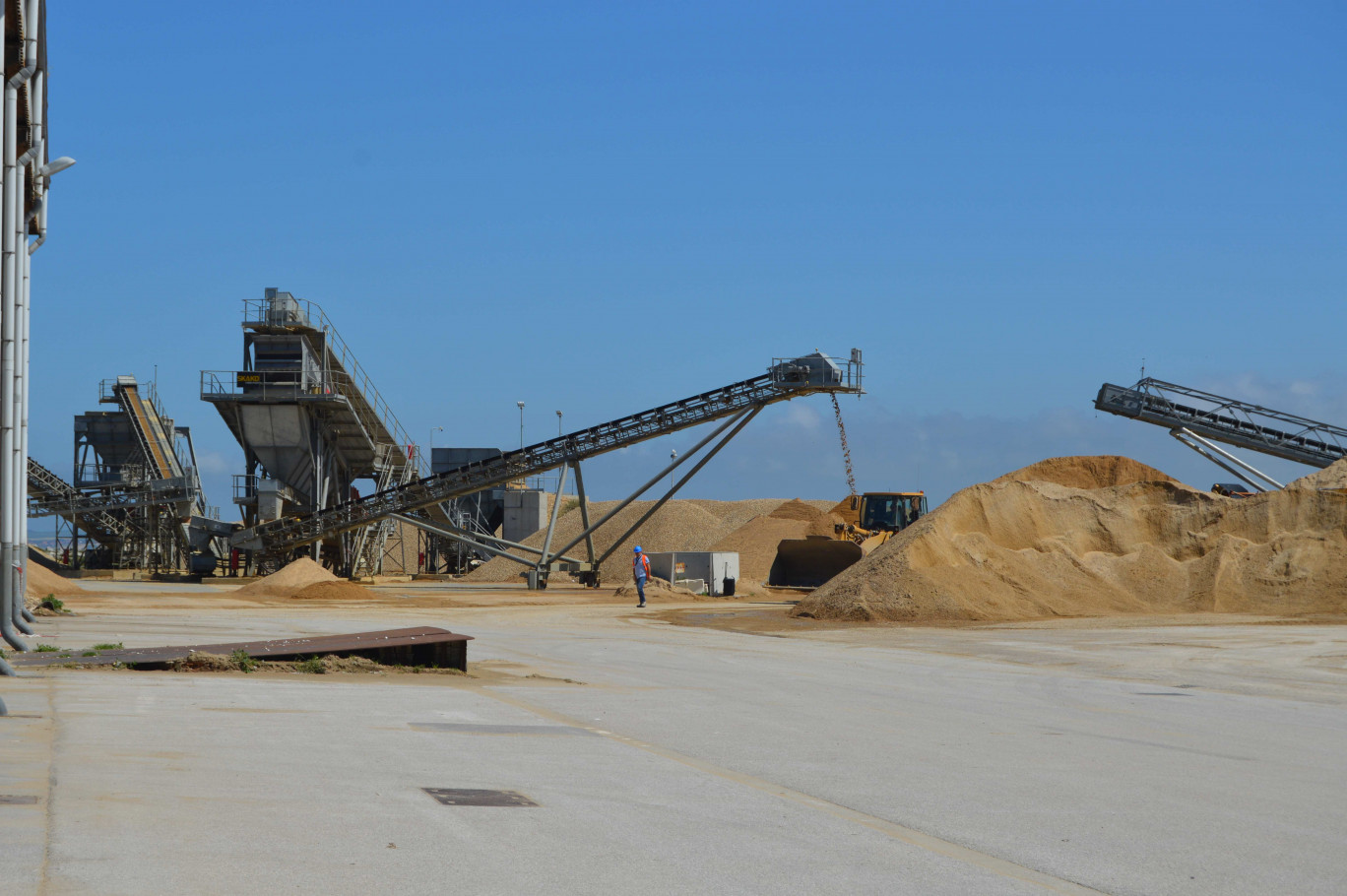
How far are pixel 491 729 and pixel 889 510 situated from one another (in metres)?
37.9

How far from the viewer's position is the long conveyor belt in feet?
140

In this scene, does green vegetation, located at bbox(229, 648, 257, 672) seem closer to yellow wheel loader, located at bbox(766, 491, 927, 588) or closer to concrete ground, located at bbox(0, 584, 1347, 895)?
concrete ground, located at bbox(0, 584, 1347, 895)

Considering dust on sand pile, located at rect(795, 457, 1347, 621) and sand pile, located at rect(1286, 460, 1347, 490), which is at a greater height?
sand pile, located at rect(1286, 460, 1347, 490)

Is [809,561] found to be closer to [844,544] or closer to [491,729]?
[844,544]

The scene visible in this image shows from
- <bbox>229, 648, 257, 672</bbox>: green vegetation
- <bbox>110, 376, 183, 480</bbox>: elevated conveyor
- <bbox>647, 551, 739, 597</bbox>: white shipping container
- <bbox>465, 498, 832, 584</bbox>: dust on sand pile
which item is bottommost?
<bbox>229, 648, 257, 672</bbox>: green vegetation

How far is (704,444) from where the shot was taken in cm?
4516

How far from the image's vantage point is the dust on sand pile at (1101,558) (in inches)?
1150

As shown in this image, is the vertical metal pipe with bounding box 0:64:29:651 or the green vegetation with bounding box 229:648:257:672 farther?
the vertical metal pipe with bounding box 0:64:29:651

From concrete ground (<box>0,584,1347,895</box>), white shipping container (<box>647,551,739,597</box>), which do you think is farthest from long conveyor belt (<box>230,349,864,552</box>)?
concrete ground (<box>0,584,1347,895</box>)

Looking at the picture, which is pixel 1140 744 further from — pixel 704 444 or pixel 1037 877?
pixel 704 444

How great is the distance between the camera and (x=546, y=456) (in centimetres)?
4622

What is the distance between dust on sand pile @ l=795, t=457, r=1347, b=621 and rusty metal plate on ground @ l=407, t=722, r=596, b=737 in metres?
18.8

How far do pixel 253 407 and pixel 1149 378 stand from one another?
32.0m

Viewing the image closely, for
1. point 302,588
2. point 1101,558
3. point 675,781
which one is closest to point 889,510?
point 1101,558
